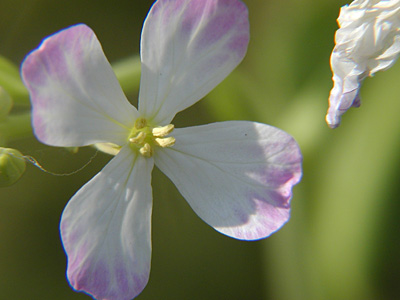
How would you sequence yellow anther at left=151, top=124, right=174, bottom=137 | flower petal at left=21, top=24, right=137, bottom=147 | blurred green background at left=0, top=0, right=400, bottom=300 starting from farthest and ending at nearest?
1. blurred green background at left=0, top=0, right=400, bottom=300
2. yellow anther at left=151, top=124, right=174, bottom=137
3. flower petal at left=21, top=24, right=137, bottom=147

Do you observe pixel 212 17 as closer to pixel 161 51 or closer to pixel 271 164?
pixel 161 51

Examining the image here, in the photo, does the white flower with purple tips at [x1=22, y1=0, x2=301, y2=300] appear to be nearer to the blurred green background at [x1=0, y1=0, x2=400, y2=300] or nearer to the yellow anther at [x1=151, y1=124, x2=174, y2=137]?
the yellow anther at [x1=151, y1=124, x2=174, y2=137]

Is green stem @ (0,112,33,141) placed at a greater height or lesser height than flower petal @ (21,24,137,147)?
lesser

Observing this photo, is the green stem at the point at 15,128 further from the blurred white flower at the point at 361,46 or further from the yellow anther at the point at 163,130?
the blurred white flower at the point at 361,46

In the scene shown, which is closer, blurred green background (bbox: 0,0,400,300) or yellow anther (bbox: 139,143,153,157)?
yellow anther (bbox: 139,143,153,157)

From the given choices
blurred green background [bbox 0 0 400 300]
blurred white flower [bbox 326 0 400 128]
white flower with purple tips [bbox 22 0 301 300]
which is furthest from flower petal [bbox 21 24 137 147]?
blurred green background [bbox 0 0 400 300]

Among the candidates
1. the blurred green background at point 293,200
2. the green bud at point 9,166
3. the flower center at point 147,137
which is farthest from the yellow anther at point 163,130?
the blurred green background at point 293,200

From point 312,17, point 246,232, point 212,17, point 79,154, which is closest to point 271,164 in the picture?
point 246,232
